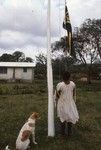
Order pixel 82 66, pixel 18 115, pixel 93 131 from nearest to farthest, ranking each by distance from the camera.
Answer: pixel 93 131
pixel 18 115
pixel 82 66

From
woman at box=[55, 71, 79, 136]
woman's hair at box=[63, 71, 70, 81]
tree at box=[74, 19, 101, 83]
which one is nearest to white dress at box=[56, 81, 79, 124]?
woman at box=[55, 71, 79, 136]

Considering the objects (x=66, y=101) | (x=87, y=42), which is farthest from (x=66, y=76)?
(x=87, y=42)

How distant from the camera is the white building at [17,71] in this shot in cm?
6066

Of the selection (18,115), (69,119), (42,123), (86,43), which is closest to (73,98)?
(69,119)

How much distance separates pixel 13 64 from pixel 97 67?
14.6 metres

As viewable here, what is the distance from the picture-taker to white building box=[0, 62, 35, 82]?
6066 centimetres

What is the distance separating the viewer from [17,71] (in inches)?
2406

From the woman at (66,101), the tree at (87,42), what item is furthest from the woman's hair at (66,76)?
the tree at (87,42)

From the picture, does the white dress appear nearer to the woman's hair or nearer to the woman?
the woman

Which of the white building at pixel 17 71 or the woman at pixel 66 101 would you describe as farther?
the white building at pixel 17 71

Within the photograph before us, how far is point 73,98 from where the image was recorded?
12.2 metres

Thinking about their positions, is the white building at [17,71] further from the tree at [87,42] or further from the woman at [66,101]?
the woman at [66,101]

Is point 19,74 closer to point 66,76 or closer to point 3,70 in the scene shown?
point 3,70

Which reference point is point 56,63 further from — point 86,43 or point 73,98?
point 73,98
